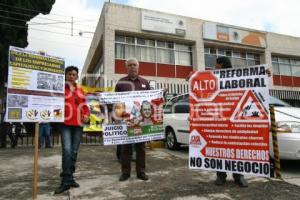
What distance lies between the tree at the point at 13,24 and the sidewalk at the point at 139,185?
1535 cm

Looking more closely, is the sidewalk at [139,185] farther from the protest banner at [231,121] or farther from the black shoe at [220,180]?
the protest banner at [231,121]

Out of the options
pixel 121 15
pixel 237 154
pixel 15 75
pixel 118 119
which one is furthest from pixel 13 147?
pixel 121 15

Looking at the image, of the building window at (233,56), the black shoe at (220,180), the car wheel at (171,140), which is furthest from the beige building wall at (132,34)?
the black shoe at (220,180)

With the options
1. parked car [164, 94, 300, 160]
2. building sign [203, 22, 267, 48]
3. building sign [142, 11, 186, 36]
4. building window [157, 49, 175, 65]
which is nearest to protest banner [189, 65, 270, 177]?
parked car [164, 94, 300, 160]

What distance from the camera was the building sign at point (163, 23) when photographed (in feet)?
74.4

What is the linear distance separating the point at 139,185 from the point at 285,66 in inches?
1124

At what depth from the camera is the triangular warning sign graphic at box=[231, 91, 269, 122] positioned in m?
4.68

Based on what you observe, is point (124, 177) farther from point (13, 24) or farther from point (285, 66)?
point (285, 66)

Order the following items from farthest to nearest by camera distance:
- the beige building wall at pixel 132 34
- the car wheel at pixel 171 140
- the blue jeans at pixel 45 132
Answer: the beige building wall at pixel 132 34
the blue jeans at pixel 45 132
the car wheel at pixel 171 140

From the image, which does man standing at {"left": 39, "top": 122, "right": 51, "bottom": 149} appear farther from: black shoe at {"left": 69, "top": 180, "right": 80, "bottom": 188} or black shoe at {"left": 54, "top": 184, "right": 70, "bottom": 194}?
black shoe at {"left": 54, "top": 184, "right": 70, "bottom": 194}

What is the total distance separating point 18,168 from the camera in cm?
654

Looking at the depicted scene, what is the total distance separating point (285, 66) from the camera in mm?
30172

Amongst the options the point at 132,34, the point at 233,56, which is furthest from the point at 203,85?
the point at 233,56

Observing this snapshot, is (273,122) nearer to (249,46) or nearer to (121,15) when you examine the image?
(121,15)
